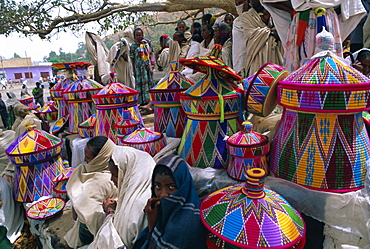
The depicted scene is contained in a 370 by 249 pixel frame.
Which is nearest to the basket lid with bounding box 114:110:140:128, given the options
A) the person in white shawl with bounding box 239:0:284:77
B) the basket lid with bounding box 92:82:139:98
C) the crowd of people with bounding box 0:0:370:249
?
the basket lid with bounding box 92:82:139:98

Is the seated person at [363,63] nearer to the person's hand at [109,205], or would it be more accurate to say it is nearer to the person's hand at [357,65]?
the person's hand at [357,65]

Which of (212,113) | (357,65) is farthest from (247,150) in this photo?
(357,65)

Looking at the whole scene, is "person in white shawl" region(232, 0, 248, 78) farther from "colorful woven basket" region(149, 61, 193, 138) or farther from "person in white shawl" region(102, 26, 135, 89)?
"person in white shawl" region(102, 26, 135, 89)

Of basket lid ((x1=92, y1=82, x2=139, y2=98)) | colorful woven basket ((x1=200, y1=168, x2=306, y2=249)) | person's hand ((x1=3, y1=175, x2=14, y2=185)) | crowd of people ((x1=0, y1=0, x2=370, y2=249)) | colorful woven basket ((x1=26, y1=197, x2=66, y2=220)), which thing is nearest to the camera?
colorful woven basket ((x1=200, y1=168, x2=306, y2=249))

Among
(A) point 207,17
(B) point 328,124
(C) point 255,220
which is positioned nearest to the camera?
(C) point 255,220

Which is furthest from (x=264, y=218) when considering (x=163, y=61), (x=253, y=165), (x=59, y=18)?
(x=59, y=18)

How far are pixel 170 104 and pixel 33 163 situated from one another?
1.67m

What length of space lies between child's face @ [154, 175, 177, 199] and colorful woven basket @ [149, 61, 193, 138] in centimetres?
118

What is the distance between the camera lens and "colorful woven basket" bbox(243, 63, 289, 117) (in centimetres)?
166

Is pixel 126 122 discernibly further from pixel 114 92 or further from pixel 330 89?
pixel 330 89

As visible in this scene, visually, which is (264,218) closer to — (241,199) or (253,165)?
(241,199)

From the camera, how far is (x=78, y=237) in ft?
6.63

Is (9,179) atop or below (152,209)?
below

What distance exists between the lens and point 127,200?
5.80ft
